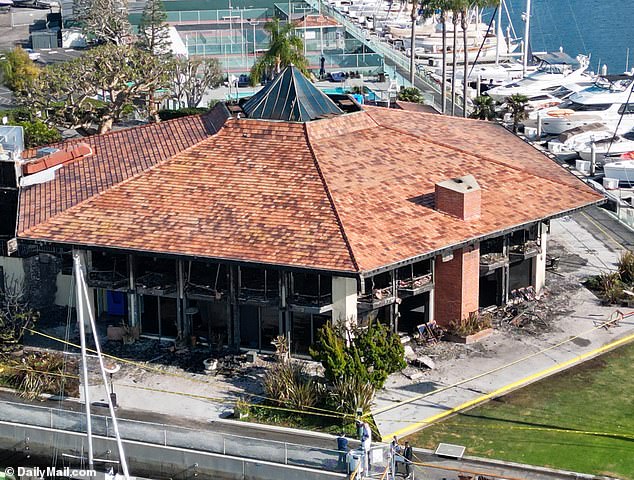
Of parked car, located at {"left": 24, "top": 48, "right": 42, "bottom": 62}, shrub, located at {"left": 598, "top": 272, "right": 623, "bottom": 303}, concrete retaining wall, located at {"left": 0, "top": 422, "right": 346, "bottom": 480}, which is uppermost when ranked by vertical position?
parked car, located at {"left": 24, "top": 48, "right": 42, "bottom": 62}

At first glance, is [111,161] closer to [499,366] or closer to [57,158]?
[57,158]

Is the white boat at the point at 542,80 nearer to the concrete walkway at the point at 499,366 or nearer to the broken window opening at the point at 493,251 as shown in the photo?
the concrete walkway at the point at 499,366

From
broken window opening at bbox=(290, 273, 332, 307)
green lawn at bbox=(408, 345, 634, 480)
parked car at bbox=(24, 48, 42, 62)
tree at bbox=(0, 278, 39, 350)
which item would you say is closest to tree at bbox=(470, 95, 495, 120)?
green lawn at bbox=(408, 345, 634, 480)

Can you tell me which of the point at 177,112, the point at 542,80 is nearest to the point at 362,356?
the point at 177,112

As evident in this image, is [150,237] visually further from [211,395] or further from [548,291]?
[548,291]

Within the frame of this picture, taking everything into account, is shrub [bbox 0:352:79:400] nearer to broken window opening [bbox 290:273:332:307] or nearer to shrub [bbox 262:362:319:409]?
shrub [bbox 262:362:319:409]

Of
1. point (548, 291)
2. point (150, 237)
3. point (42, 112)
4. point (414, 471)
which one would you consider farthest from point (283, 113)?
point (42, 112)

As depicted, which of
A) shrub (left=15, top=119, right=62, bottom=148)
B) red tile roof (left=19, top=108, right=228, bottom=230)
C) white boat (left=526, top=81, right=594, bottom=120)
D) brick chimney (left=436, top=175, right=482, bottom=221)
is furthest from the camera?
white boat (left=526, top=81, right=594, bottom=120)
